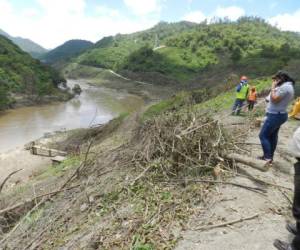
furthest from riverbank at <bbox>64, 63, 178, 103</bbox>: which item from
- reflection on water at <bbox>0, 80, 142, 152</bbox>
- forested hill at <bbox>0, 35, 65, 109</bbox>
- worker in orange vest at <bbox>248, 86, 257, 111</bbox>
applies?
worker in orange vest at <bbox>248, 86, 257, 111</bbox>

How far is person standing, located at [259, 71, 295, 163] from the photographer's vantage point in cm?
687

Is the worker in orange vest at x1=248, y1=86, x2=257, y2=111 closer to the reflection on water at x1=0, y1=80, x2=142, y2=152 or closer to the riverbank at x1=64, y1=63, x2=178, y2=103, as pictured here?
the reflection on water at x1=0, y1=80, x2=142, y2=152

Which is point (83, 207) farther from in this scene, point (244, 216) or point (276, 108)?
point (276, 108)

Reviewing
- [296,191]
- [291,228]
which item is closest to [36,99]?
[291,228]

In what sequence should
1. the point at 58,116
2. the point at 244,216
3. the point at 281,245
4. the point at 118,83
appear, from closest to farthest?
the point at 281,245 < the point at 244,216 < the point at 58,116 < the point at 118,83

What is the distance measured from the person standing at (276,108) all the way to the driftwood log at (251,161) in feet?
0.86

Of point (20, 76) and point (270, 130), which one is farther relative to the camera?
point (20, 76)

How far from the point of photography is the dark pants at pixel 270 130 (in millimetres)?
7219

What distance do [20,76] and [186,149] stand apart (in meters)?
52.0

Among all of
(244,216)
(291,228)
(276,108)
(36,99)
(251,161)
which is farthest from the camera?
(36,99)

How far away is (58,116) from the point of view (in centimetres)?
4450

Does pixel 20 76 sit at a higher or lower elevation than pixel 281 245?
lower

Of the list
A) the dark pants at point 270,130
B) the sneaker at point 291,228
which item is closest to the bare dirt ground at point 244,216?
the sneaker at point 291,228

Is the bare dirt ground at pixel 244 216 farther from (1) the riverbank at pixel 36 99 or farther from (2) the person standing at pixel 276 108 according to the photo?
(1) the riverbank at pixel 36 99
